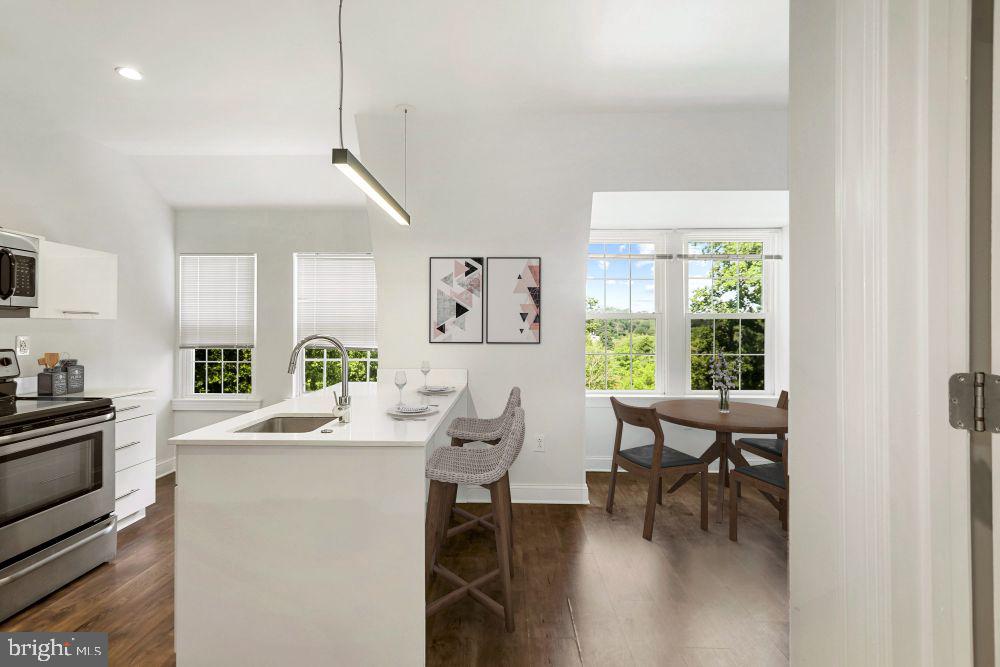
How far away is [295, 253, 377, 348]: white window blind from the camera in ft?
15.2

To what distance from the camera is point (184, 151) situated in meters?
3.89

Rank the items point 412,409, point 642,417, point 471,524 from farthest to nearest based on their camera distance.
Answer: point 642,417
point 471,524
point 412,409

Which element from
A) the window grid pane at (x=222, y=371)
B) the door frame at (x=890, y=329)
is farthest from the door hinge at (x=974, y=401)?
the window grid pane at (x=222, y=371)

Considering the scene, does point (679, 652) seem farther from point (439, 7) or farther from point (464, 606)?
point (439, 7)

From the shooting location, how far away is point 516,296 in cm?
352

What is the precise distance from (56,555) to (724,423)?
3840 mm

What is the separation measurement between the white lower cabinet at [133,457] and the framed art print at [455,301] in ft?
6.87

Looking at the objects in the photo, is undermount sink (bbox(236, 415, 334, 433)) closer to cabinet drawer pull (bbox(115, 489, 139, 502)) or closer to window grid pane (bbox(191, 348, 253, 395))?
cabinet drawer pull (bbox(115, 489, 139, 502))

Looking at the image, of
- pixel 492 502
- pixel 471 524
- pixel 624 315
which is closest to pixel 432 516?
pixel 492 502

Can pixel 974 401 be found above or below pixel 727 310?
below

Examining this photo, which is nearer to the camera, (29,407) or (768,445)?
(29,407)

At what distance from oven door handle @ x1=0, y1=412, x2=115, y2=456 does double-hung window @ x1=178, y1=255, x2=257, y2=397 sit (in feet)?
6.31

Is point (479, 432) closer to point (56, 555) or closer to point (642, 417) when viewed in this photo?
point (642, 417)

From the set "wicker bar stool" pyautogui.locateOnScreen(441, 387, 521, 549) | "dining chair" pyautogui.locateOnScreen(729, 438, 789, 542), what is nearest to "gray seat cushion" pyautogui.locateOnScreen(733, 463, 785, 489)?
"dining chair" pyautogui.locateOnScreen(729, 438, 789, 542)
